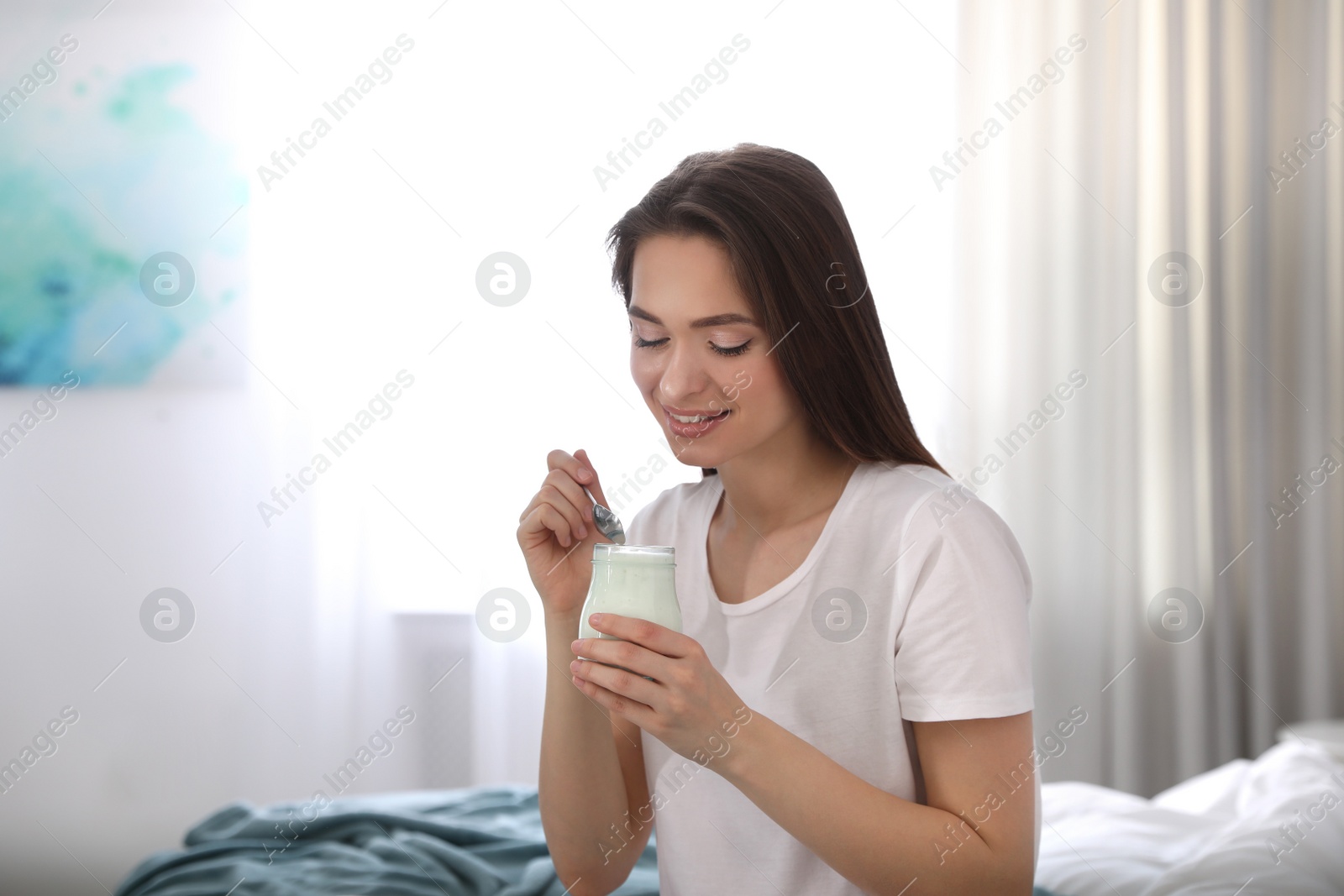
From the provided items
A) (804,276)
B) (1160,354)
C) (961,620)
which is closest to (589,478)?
(804,276)

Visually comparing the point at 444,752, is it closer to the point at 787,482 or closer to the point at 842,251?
the point at 787,482

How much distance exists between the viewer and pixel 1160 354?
350 cm

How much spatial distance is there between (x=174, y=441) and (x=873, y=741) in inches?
113

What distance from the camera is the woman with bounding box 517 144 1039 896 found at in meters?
1.07

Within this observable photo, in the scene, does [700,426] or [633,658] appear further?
[700,426]

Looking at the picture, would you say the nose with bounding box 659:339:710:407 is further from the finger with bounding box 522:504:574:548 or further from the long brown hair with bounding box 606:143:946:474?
the finger with bounding box 522:504:574:548

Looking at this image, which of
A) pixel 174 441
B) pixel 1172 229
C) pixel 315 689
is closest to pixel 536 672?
pixel 315 689

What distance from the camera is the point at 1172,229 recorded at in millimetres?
3479

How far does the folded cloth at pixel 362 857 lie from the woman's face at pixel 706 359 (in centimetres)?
101

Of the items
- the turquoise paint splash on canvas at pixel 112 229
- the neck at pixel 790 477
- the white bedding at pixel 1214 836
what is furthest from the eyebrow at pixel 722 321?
the turquoise paint splash on canvas at pixel 112 229

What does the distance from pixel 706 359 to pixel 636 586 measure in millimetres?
332

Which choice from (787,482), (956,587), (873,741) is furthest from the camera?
(787,482)

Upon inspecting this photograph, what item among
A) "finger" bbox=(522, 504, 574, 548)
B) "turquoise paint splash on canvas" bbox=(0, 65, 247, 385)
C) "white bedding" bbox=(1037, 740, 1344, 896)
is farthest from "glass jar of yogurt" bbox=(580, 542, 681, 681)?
"turquoise paint splash on canvas" bbox=(0, 65, 247, 385)

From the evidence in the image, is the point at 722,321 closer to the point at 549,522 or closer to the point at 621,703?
the point at 549,522
